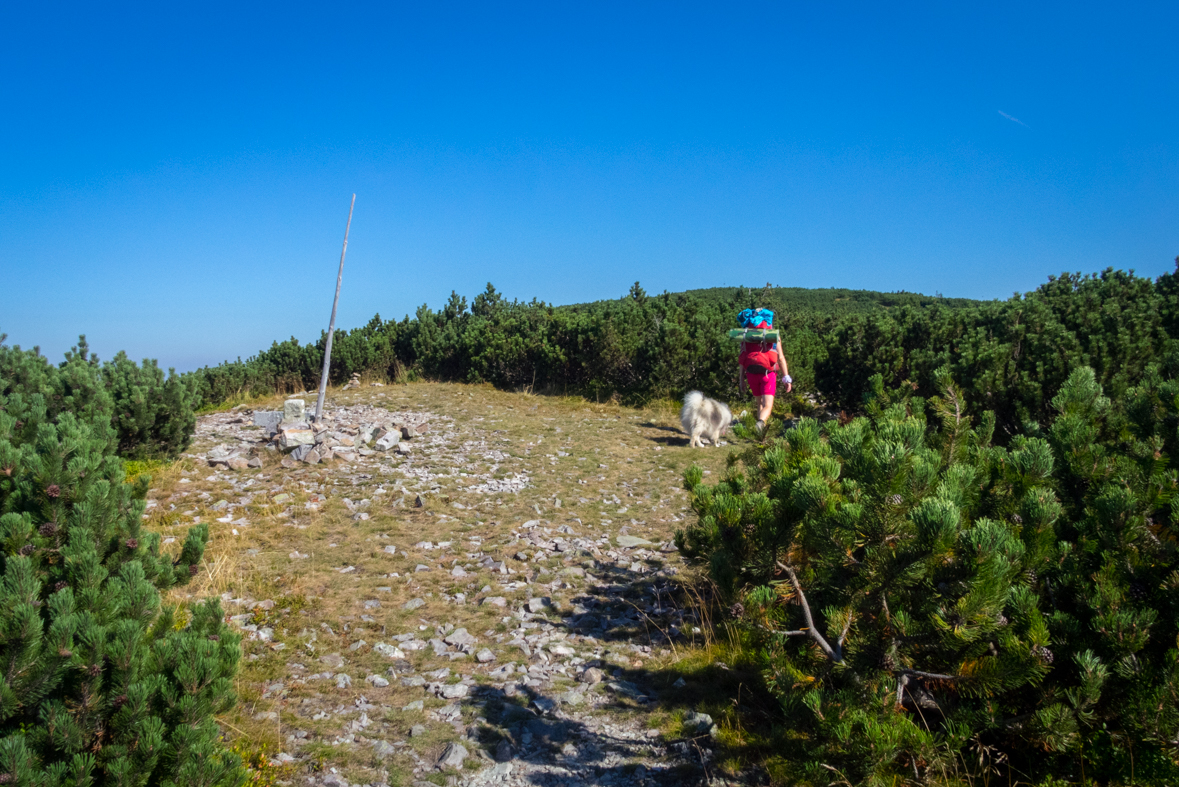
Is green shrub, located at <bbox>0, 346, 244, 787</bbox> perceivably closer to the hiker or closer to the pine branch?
the pine branch

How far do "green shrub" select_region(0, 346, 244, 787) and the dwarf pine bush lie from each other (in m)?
2.17

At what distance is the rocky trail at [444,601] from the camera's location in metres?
3.12

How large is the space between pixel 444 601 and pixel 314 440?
193 inches

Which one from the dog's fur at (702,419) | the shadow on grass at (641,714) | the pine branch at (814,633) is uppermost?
the dog's fur at (702,419)

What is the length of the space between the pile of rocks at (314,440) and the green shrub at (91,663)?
572 centimetres

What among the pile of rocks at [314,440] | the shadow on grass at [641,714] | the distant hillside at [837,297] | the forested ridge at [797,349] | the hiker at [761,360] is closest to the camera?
the shadow on grass at [641,714]

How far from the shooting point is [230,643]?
2551 mm

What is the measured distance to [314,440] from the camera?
8.91 metres

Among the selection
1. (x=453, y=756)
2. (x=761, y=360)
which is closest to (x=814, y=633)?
(x=453, y=756)

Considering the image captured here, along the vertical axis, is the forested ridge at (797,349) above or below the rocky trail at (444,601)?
above

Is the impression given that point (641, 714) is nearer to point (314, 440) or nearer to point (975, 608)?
point (975, 608)

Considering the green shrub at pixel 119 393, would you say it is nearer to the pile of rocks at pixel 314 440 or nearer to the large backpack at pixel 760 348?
the pile of rocks at pixel 314 440

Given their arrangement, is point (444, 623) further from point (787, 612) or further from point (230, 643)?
point (787, 612)

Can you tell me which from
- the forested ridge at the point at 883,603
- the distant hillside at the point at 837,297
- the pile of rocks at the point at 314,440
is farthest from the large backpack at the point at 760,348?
the distant hillside at the point at 837,297
